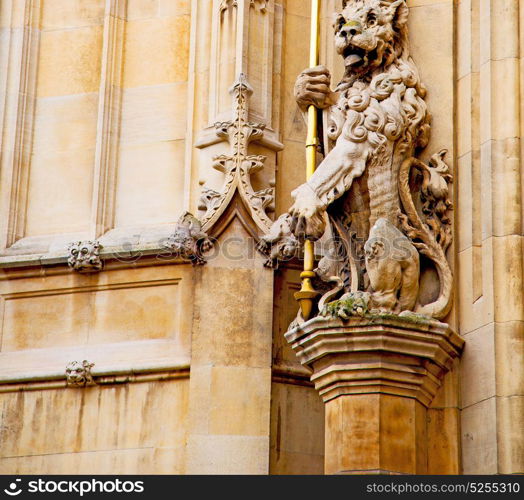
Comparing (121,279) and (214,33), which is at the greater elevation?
(214,33)

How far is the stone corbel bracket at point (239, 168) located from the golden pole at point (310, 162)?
3.57ft

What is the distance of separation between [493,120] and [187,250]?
2.41 meters

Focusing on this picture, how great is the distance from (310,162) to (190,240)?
137 centimetres

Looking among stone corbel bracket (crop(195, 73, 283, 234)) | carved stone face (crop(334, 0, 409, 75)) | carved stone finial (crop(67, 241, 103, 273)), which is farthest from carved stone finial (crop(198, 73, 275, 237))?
carved stone face (crop(334, 0, 409, 75))

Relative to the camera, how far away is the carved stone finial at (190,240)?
490 inches

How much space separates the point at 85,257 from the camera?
504 inches

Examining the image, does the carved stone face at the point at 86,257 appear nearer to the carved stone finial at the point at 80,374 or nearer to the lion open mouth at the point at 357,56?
the carved stone finial at the point at 80,374

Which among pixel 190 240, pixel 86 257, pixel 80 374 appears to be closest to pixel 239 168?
pixel 190 240

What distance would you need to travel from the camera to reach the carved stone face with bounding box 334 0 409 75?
1120cm

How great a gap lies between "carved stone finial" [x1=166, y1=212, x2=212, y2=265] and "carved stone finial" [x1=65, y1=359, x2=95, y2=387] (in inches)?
37.8

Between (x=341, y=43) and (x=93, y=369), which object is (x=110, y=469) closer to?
(x=93, y=369)

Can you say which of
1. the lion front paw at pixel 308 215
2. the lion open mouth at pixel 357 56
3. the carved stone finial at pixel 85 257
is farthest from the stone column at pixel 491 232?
the carved stone finial at pixel 85 257
